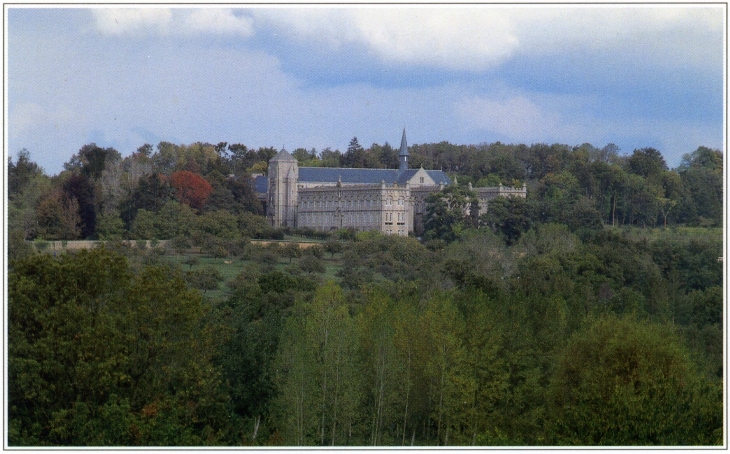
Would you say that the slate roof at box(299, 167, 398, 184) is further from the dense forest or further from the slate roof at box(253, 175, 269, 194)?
the dense forest

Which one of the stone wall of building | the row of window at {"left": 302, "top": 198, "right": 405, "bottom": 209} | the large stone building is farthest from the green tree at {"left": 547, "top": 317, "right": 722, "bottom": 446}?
the row of window at {"left": 302, "top": 198, "right": 405, "bottom": 209}

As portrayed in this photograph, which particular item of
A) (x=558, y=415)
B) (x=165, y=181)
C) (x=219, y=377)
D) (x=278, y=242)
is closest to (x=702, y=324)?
(x=558, y=415)

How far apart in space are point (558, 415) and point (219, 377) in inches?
216

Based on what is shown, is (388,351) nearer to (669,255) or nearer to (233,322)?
(233,322)

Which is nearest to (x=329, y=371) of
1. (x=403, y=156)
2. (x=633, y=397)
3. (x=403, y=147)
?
(x=633, y=397)

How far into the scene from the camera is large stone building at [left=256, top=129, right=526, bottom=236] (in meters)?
47.9

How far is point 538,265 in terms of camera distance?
32.0 m

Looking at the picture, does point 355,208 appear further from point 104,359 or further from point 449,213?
point 104,359

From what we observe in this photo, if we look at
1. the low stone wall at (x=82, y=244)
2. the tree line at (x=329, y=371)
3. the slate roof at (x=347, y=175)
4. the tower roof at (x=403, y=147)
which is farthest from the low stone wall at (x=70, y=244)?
the tree line at (x=329, y=371)

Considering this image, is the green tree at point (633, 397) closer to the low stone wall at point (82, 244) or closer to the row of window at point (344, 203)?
the low stone wall at point (82, 244)

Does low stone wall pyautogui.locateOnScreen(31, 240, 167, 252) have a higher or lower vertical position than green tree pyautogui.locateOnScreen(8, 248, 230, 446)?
higher

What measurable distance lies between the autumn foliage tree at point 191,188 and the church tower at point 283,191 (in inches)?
135

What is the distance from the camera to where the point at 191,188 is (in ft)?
148

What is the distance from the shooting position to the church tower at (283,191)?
157 feet
